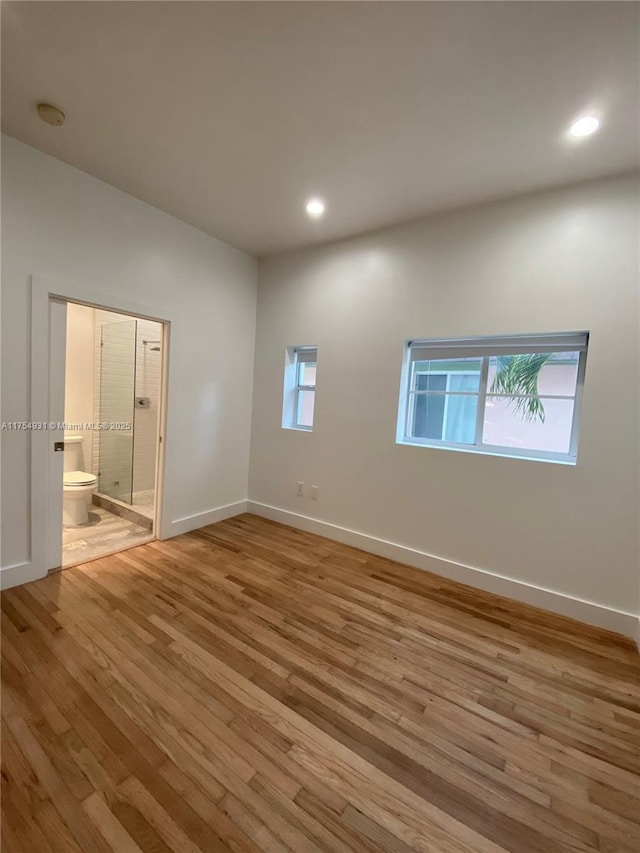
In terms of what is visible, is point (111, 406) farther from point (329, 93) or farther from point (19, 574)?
point (329, 93)

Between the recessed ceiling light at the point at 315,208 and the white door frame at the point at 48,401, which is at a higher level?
the recessed ceiling light at the point at 315,208

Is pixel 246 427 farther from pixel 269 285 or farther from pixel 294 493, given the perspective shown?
pixel 269 285

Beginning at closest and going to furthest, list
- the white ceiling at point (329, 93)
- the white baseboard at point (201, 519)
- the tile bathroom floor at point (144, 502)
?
the white ceiling at point (329, 93)
the white baseboard at point (201, 519)
the tile bathroom floor at point (144, 502)

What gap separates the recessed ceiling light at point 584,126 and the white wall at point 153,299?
2904 mm

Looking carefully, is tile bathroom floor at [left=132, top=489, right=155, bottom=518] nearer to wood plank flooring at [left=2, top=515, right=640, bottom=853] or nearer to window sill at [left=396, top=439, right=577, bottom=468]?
wood plank flooring at [left=2, top=515, right=640, bottom=853]

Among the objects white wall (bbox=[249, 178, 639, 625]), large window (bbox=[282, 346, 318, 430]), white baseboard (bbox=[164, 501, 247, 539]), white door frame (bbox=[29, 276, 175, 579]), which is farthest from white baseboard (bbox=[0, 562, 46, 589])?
large window (bbox=[282, 346, 318, 430])

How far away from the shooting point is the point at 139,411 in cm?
422

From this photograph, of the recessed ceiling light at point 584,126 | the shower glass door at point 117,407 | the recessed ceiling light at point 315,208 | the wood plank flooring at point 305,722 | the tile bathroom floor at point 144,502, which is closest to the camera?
the wood plank flooring at point 305,722

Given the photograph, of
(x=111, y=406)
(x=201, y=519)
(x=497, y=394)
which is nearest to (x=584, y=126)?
(x=497, y=394)

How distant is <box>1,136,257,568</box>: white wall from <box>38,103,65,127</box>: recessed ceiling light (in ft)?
1.30

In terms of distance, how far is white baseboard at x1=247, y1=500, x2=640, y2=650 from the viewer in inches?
89.1

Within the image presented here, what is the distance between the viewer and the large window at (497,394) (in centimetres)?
248

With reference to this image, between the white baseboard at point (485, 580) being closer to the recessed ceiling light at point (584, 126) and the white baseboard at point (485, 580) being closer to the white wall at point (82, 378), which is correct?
the white wall at point (82, 378)

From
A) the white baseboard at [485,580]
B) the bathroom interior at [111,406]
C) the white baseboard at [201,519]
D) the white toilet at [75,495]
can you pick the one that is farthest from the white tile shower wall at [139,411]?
the white baseboard at [485,580]
